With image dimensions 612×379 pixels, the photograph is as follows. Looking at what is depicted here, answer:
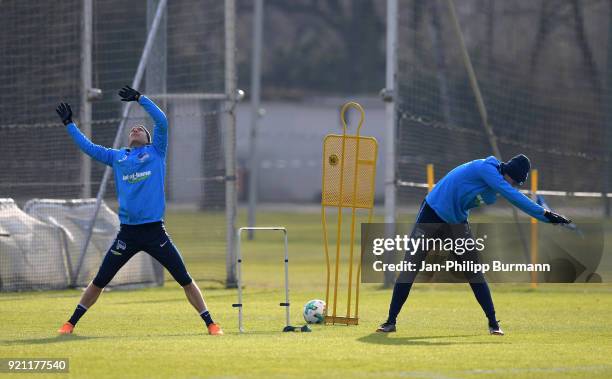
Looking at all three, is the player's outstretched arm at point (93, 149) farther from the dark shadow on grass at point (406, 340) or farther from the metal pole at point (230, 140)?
the metal pole at point (230, 140)

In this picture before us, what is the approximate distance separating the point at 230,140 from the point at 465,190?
860cm

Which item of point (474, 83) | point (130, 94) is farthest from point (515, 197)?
point (474, 83)

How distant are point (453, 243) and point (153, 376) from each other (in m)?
4.45

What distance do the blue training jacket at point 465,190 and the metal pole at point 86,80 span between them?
9598mm

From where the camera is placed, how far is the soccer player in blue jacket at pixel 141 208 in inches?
502

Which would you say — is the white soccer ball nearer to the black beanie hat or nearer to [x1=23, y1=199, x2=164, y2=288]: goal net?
the black beanie hat

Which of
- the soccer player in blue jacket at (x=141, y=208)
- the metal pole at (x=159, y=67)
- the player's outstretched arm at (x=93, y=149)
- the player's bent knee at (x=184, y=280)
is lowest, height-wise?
the player's bent knee at (x=184, y=280)

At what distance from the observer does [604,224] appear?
20.0 metres

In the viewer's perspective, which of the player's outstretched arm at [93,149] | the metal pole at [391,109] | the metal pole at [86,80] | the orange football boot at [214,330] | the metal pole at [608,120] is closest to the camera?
the orange football boot at [214,330]

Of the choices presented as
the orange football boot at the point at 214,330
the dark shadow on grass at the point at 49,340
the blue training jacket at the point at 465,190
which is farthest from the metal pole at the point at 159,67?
the blue training jacket at the point at 465,190

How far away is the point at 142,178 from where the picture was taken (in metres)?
12.8

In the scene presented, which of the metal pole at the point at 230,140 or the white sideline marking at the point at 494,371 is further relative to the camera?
the metal pole at the point at 230,140

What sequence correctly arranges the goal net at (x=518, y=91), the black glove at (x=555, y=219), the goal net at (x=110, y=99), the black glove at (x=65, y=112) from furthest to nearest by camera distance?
the goal net at (x=518, y=91) → the goal net at (x=110, y=99) → the black glove at (x=65, y=112) → the black glove at (x=555, y=219)

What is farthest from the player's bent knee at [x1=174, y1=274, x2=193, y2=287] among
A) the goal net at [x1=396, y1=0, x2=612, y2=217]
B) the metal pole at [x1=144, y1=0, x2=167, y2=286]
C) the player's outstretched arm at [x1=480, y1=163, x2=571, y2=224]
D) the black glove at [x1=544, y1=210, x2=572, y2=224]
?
the goal net at [x1=396, y1=0, x2=612, y2=217]
